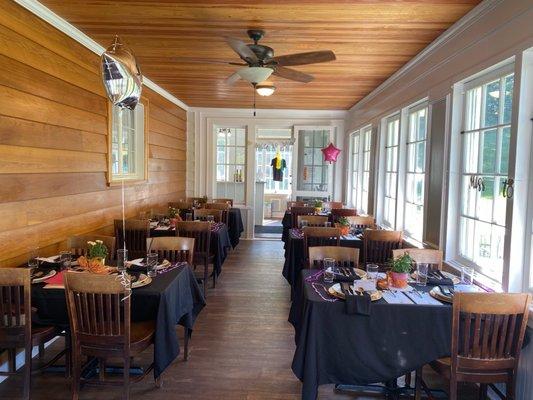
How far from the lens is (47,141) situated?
3.23 meters

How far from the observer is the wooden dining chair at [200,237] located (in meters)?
4.48

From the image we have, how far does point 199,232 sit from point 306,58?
7.56ft

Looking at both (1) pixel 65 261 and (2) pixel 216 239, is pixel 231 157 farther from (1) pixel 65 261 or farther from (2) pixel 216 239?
(1) pixel 65 261

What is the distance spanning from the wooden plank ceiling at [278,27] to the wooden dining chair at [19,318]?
6.41 ft

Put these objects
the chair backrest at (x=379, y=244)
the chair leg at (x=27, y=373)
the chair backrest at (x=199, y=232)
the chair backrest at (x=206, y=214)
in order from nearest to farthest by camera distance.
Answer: the chair leg at (x=27, y=373) < the chair backrest at (x=379, y=244) < the chair backrest at (x=199, y=232) < the chair backrest at (x=206, y=214)

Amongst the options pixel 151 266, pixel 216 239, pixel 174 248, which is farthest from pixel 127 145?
pixel 151 266

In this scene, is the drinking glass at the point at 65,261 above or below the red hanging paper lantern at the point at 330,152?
below

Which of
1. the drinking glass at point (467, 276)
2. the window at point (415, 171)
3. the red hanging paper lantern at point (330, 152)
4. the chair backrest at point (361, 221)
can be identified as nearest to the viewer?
the drinking glass at point (467, 276)

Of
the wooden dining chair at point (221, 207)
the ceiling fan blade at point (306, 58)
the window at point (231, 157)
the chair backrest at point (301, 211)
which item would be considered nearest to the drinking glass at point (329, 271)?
the ceiling fan blade at point (306, 58)

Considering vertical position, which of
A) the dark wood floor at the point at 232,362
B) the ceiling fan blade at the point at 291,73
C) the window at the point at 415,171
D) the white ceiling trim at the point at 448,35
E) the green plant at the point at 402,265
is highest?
the white ceiling trim at the point at 448,35

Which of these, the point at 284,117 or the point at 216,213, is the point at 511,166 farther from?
the point at 284,117

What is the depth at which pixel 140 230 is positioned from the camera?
441cm

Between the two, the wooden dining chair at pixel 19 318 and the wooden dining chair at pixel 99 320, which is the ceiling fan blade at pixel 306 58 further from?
the wooden dining chair at pixel 19 318

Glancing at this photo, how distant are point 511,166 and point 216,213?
3.88 meters
